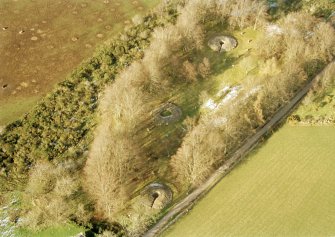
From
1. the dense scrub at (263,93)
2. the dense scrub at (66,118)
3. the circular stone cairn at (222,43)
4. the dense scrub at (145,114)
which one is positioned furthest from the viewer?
the circular stone cairn at (222,43)

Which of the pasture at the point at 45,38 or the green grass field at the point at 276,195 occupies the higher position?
the pasture at the point at 45,38

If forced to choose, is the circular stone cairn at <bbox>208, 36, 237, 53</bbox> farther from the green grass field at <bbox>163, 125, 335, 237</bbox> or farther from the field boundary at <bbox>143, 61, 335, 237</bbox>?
the green grass field at <bbox>163, 125, 335, 237</bbox>

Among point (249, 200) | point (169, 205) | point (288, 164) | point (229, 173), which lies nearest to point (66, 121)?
point (169, 205)

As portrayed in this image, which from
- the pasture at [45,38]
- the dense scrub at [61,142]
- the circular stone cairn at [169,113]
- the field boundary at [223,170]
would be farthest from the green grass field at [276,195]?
the pasture at [45,38]

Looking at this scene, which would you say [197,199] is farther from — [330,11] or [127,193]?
[330,11]

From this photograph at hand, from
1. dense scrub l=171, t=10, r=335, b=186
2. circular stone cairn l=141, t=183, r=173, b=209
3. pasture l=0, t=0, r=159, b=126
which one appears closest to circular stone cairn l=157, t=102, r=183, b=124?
dense scrub l=171, t=10, r=335, b=186

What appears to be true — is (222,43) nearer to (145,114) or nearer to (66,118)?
(145,114)

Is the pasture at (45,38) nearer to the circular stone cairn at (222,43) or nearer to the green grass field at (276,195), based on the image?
the circular stone cairn at (222,43)
